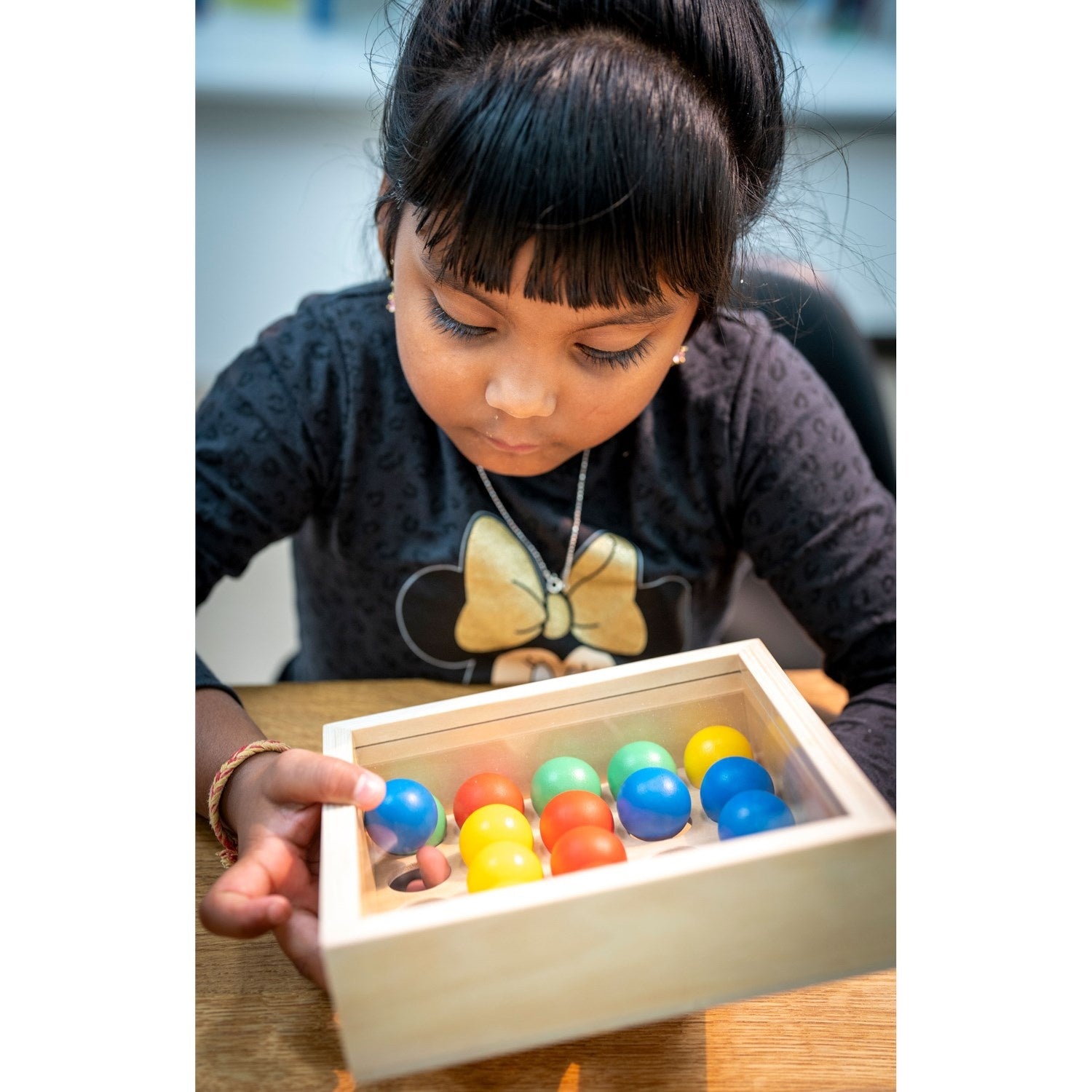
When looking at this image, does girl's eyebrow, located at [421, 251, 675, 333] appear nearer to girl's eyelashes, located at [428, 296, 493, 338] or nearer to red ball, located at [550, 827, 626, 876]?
girl's eyelashes, located at [428, 296, 493, 338]

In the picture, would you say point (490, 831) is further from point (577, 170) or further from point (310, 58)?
point (310, 58)

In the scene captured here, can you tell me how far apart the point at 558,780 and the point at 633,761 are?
0.04 metres

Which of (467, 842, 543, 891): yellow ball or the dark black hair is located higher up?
the dark black hair

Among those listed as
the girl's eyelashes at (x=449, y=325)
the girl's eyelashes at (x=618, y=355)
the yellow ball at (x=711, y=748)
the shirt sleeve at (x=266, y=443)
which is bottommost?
the yellow ball at (x=711, y=748)

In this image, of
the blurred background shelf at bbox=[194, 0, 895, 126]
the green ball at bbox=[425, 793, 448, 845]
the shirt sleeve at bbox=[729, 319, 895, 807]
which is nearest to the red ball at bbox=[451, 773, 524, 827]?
the green ball at bbox=[425, 793, 448, 845]

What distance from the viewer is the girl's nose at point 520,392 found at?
0.55 meters

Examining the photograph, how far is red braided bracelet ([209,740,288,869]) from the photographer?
545 millimetres

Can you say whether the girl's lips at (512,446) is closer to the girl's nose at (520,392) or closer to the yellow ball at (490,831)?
the girl's nose at (520,392)

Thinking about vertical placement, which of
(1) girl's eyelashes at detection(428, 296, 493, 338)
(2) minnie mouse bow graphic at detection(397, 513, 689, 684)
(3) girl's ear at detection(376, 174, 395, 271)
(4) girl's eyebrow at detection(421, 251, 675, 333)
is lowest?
(2) minnie mouse bow graphic at detection(397, 513, 689, 684)

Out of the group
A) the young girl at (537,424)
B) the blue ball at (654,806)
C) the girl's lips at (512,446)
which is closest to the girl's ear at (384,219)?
the young girl at (537,424)

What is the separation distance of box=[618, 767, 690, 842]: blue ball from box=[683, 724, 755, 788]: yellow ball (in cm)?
2

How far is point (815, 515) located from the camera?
77 centimetres

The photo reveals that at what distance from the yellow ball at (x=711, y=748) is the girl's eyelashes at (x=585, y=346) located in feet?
0.68
